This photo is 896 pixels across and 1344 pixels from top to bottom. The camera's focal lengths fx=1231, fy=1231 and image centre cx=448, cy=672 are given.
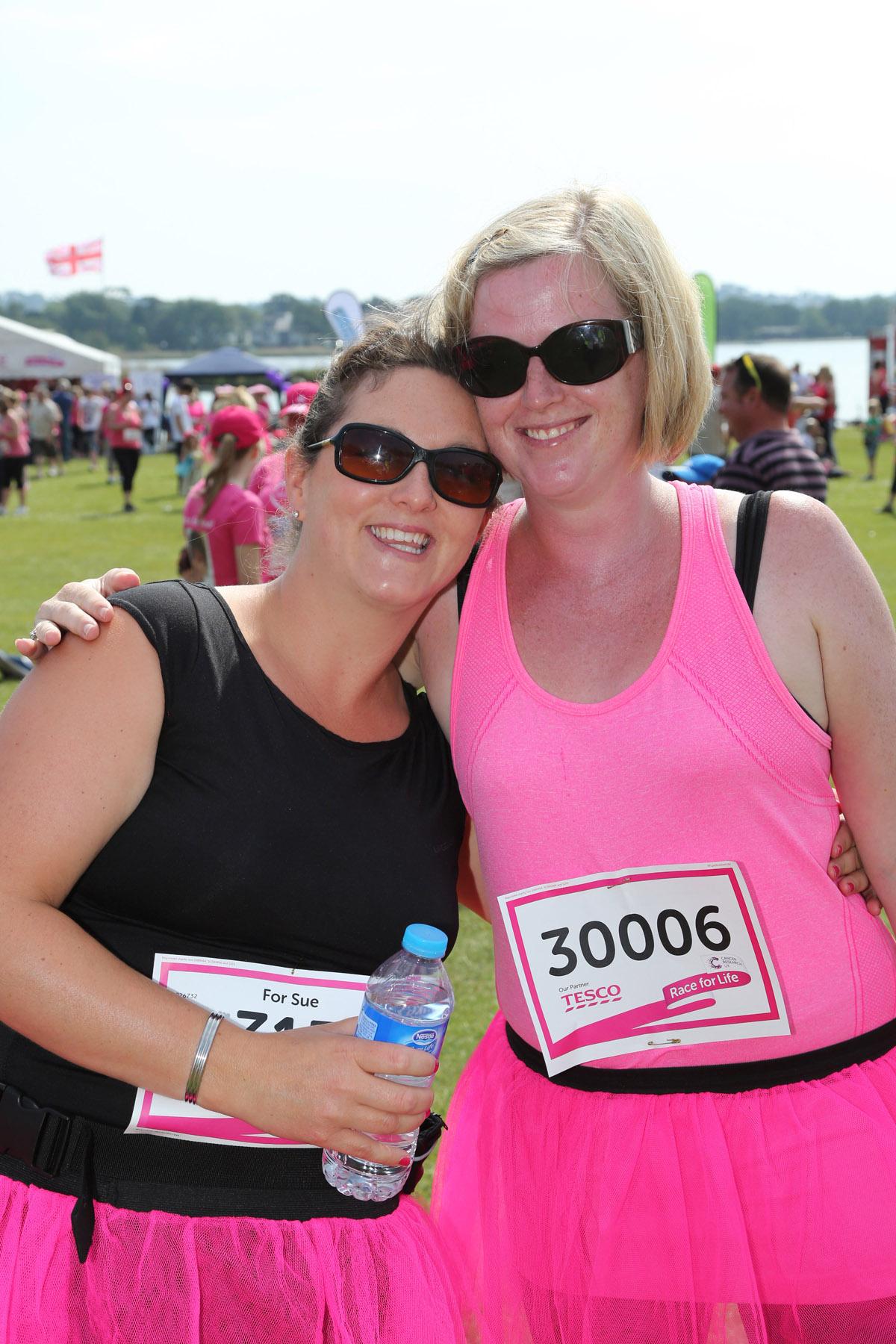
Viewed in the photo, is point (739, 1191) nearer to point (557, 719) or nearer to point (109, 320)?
point (557, 719)

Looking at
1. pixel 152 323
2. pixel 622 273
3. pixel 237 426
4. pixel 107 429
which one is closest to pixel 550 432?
pixel 622 273

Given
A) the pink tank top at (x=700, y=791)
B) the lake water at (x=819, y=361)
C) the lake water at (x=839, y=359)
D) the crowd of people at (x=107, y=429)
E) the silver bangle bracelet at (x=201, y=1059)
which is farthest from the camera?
the lake water at (x=839, y=359)

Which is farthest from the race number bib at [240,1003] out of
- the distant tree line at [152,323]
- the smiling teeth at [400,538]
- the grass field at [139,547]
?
the distant tree line at [152,323]

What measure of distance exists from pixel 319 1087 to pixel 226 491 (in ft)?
19.4

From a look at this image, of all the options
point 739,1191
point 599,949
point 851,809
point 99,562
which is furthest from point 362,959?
point 99,562

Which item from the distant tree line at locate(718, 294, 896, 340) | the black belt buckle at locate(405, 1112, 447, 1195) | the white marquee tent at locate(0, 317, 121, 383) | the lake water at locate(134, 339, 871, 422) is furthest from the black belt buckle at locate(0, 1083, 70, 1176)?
the distant tree line at locate(718, 294, 896, 340)

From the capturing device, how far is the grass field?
4926 millimetres

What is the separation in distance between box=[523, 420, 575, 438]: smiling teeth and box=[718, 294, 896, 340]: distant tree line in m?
138

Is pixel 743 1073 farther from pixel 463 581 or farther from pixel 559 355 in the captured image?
pixel 559 355

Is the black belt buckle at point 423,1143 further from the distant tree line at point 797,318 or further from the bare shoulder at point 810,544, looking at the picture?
the distant tree line at point 797,318

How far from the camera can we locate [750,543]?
2.02m

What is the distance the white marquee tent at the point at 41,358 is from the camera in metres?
39.8

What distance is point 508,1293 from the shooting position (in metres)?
2.11

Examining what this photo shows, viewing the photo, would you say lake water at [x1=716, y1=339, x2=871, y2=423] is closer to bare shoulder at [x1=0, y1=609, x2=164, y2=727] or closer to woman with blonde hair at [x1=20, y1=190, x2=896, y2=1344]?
woman with blonde hair at [x1=20, y1=190, x2=896, y2=1344]
